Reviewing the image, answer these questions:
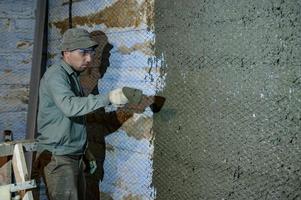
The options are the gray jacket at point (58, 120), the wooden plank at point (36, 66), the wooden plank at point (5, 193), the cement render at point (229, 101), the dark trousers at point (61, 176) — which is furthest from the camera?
the wooden plank at point (36, 66)

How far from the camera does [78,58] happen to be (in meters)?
2.32

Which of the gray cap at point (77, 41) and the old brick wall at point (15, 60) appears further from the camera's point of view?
the old brick wall at point (15, 60)

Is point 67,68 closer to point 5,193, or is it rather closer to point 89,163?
point 89,163

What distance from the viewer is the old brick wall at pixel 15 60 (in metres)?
3.12

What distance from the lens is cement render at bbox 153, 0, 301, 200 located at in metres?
1.78

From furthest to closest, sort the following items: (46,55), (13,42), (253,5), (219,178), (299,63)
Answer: (46,55)
(13,42)
(219,178)
(253,5)
(299,63)

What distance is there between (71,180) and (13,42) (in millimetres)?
1562

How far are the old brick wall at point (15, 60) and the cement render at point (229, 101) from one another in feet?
5.05

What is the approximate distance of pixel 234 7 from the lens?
1924mm

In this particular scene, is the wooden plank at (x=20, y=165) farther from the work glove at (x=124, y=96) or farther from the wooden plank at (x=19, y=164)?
the work glove at (x=124, y=96)

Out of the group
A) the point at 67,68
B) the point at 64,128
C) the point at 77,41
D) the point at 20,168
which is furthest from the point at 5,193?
the point at 77,41

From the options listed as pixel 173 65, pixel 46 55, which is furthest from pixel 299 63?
pixel 46 55

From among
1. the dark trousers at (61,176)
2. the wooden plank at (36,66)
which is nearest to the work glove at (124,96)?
the dark trousers at (61,176)

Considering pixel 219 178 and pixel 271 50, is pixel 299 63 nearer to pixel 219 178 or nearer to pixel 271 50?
pixel 271 50
